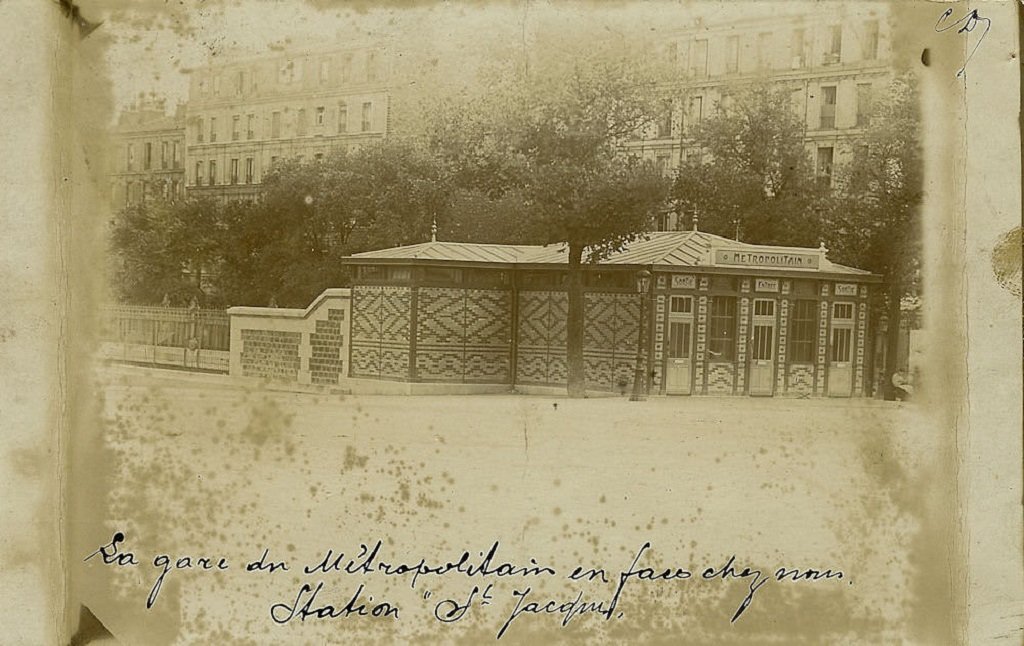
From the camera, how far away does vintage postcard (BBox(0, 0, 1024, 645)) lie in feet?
9.34

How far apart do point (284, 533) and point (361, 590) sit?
0.33 m

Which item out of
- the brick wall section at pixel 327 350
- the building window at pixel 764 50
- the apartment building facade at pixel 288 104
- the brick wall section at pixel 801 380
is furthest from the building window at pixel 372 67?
the brick wall section at pixel 801 380

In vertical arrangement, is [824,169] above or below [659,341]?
above

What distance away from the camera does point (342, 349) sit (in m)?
2.93

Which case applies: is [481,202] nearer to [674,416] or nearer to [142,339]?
[674,416]

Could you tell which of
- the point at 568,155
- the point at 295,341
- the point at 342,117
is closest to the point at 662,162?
the point at 568,155

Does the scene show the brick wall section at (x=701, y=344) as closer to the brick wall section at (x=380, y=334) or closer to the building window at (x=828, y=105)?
the building window at (x=828, y=105)

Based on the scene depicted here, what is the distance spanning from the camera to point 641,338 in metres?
2.94

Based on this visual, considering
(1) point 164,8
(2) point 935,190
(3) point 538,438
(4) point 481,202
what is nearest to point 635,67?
(4) point 481,202

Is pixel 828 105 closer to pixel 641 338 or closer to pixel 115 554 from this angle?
pixel 641 338

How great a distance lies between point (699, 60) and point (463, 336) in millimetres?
1251

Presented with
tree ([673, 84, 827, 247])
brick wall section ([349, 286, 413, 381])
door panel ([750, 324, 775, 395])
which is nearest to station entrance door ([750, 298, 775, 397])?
door panel ([750, 324, 775, 395])

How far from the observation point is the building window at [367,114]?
9.47ft

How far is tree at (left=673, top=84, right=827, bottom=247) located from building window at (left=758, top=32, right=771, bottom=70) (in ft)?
0.23
